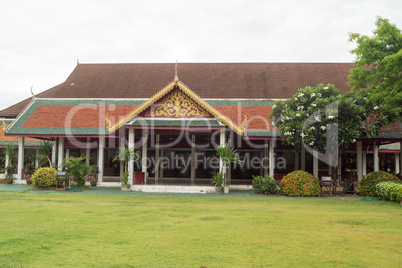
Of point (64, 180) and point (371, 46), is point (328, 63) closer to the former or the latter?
point (371, 46)

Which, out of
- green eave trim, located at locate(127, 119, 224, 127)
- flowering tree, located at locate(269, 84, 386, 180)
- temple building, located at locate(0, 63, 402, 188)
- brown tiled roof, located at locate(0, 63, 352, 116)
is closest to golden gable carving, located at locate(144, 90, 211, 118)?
temple building, located at locate(0, 63, 402, 188)

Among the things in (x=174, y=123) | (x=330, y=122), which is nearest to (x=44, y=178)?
(x=174, y=123)

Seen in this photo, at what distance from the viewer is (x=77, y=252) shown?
5.98 metres

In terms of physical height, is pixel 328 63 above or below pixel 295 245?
above

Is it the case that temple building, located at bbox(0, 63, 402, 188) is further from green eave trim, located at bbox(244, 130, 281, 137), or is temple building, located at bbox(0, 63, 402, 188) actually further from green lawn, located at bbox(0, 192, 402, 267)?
green lawn, located at bbox(0, 192, 402, 267)

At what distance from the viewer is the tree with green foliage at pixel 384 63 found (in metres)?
15.8

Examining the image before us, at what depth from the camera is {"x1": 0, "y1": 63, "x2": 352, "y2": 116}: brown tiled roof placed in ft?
90.6

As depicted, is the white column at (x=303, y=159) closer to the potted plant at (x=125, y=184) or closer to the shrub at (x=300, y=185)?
the shrub at (x=300, y=185)

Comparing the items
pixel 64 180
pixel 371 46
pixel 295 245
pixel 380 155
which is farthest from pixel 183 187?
pixel 380 155

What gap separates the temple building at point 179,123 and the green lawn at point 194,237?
7583 mm

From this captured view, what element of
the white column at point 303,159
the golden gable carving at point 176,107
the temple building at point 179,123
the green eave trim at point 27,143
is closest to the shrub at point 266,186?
the temple building at point 179,123

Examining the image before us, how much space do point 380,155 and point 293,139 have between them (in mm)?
12782

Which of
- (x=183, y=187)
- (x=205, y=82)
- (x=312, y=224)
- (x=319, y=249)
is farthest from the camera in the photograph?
(x=205, y=82)

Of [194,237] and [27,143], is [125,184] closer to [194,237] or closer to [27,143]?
[27,143]
